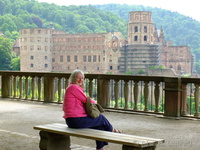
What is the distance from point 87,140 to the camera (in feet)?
17.7

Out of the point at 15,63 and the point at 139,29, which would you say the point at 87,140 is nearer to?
the point at 139,29

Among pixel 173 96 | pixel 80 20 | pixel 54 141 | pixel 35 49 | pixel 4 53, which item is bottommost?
pixel 54 141

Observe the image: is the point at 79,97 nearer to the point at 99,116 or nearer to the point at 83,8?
the point at 99,116

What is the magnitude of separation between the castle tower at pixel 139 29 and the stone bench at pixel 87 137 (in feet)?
354

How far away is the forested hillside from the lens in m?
124

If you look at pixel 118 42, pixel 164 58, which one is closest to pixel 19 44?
pixel 118 42

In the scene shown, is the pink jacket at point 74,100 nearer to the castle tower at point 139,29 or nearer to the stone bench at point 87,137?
the stone bench at point 87,137

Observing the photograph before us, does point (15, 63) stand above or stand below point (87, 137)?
above

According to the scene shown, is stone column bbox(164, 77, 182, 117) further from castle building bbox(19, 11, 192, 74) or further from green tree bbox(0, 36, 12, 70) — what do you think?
castle building bbox(19, 11, 192, 74)

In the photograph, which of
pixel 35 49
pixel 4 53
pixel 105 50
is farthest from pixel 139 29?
pixel 4 53

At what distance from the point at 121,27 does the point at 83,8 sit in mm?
16357

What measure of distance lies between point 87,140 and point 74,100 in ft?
4.60

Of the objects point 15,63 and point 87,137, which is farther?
point 15,63

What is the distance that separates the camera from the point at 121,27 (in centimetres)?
13188
